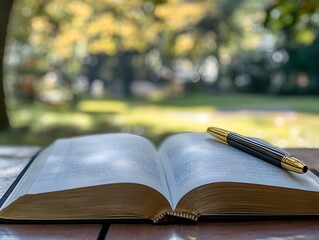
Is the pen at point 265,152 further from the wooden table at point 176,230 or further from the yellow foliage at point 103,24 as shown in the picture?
the yellow foliage at point 103,24

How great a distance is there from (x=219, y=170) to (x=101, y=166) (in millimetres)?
119

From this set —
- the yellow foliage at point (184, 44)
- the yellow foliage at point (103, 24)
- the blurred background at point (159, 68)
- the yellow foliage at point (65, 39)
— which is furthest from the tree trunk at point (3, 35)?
the yellow foliage at point (184, 44)

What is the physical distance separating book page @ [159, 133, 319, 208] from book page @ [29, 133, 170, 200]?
1cm

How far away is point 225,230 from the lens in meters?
0.41

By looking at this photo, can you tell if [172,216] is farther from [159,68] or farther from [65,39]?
[159,68]

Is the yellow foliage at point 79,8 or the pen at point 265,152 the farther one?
the yellow foliage at point 79,8

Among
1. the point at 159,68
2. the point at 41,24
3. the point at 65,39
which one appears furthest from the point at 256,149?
the point at 159,68

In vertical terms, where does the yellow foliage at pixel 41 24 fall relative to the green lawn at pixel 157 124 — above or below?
above

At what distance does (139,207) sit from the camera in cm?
42

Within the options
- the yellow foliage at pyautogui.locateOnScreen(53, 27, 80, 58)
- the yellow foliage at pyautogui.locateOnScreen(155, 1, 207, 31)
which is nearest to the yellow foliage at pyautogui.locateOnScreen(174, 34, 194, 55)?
the yellow foliage at pyautogui.locateOnScreen(155, 1, 207, 31)

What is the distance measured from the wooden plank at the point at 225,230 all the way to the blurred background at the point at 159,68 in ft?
4.74

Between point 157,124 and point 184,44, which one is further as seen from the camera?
point 184,44

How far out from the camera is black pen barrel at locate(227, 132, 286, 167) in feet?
1.56

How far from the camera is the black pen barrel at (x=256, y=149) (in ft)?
1.56
